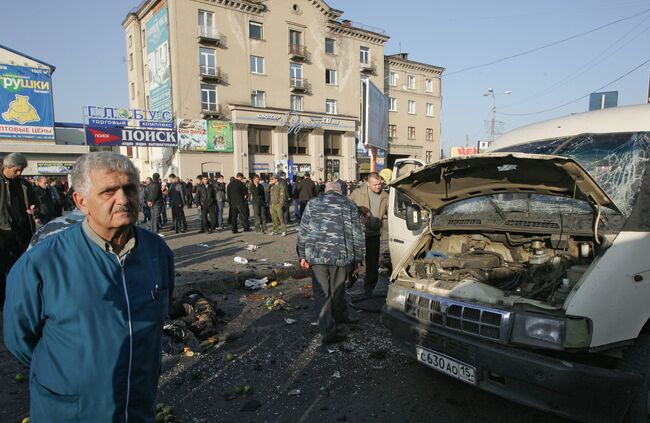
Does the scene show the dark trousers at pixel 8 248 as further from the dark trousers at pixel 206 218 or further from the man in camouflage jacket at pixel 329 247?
the dark trousers at pixel 206 218

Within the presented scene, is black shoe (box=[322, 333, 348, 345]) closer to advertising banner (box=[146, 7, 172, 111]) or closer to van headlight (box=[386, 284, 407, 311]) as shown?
van headlight (box=[386, 284, 407, 311])

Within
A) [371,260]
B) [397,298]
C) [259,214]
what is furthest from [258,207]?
[397,298]

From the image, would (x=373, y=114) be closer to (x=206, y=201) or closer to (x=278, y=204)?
(x=278, y=204)

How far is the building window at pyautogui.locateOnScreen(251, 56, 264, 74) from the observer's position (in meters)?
34.5

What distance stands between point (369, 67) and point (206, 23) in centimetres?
1710

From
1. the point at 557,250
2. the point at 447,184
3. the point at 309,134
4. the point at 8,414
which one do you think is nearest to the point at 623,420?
the point at 557,250

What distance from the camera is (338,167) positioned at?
39438mm

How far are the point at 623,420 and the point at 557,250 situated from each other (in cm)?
153

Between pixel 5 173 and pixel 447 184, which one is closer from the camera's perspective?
pixel 447 184

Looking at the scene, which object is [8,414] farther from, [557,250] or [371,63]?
[371,63]

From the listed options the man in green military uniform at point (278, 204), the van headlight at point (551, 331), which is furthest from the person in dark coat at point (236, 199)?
the van headlight at point (551, 331)

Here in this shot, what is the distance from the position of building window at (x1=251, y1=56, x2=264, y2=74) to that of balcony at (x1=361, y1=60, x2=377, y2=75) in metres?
11.6

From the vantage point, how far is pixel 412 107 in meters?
47.8

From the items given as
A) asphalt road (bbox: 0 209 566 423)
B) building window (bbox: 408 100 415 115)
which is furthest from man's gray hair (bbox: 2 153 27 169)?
building window (bbox: 408 100 415 115)
